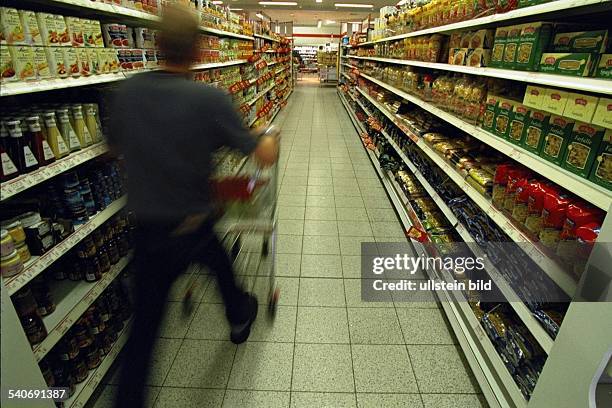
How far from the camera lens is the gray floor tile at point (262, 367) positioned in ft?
6.10

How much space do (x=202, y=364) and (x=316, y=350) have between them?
686mm

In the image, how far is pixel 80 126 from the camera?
1.62 metres

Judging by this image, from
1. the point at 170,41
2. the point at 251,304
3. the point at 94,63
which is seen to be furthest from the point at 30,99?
the point at 251,304

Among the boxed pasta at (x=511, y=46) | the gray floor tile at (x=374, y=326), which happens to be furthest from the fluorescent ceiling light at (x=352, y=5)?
the gray floor tile at (x=374, y=326)

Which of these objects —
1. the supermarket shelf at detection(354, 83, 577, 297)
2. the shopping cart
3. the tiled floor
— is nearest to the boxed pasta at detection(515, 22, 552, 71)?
the supermarket shelf at detection(354, 83, 577, 297)

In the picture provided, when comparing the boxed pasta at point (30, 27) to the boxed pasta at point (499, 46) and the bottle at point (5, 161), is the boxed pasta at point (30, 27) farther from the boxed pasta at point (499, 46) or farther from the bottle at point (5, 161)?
the boxed pasta at point (499, 46)

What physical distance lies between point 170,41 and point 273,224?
1333mm

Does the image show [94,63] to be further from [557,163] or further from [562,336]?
[562,336]

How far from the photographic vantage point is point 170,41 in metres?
1.44

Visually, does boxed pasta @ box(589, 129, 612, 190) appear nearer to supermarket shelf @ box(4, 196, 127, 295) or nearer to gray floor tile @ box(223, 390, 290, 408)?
gray floor tile @ box(223, 390, 290, 408)

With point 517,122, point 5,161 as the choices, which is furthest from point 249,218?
point 517,122

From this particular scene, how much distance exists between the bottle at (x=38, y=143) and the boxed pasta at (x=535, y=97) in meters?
2.14

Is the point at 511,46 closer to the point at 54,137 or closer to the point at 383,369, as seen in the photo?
the point at 383,369

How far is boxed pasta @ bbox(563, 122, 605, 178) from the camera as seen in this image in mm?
1242
